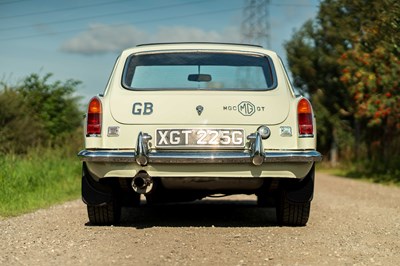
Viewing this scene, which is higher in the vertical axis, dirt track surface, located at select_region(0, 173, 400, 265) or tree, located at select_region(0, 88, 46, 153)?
tree, located at select_region(0, 88, 46, 153)

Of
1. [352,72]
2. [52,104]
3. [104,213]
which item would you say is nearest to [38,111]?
[52,104]

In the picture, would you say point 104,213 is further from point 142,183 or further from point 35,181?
point 35,181

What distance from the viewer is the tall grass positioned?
30.1ft

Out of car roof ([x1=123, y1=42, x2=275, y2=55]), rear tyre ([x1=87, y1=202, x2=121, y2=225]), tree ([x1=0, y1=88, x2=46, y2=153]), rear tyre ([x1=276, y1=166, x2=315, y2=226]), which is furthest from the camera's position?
tree ([x1=0, y1=88, x2=46, y2=153])

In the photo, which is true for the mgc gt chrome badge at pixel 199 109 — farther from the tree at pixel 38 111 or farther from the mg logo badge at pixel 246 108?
the tree at pixel 38 111

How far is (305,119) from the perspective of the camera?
608cm

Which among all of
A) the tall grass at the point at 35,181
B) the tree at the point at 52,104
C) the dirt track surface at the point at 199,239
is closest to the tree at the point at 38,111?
the tree at the point at 52,104

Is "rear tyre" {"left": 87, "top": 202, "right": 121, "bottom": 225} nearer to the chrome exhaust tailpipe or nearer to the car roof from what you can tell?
the chrome exhaust tailpipe

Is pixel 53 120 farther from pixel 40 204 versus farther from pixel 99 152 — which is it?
pixel 99 152

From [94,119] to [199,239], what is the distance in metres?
1.41

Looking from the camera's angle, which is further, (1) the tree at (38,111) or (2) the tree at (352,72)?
(1) the tree at (38,111)

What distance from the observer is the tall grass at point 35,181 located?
9164 mm

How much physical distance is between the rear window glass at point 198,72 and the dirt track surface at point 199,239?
1.33 metres

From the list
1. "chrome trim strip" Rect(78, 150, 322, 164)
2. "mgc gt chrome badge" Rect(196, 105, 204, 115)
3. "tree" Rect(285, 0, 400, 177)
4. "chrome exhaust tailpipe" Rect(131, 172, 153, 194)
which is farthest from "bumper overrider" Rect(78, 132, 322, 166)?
"tree" Rect(285, 0, 400, 177)
